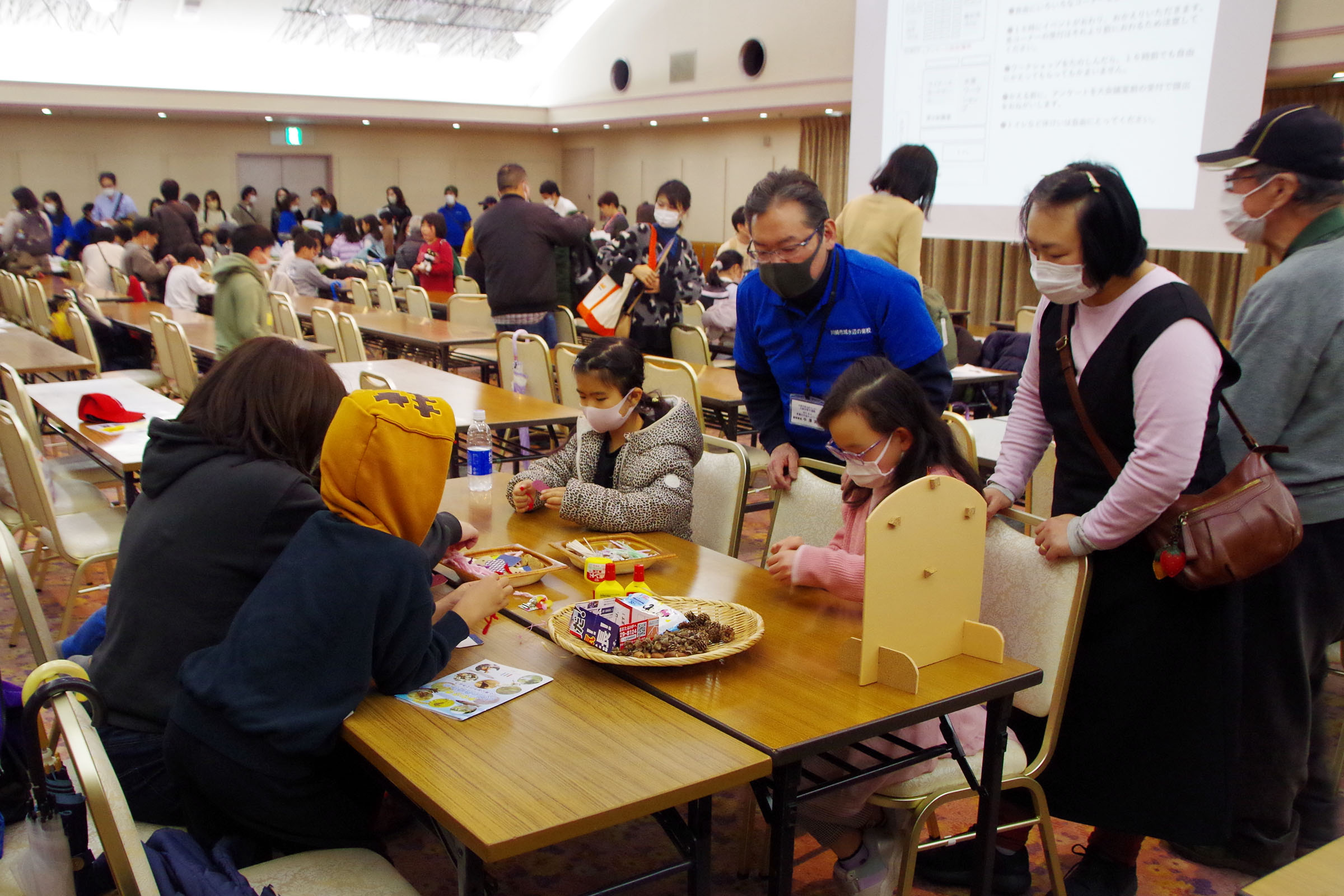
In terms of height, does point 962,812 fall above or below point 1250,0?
below

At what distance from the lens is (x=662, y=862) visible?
7.79 ft

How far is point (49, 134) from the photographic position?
14836 mm

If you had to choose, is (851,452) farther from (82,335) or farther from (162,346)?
(82,335)

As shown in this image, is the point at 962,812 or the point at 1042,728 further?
the point at 962,812

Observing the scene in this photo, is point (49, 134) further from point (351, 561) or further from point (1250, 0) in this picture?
point (351, 561)

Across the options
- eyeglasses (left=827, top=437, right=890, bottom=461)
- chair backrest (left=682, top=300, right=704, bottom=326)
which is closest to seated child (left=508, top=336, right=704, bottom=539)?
eyeglasses (left=827, top=437, right=890, bottom=461)

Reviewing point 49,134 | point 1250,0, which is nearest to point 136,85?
point 49,134

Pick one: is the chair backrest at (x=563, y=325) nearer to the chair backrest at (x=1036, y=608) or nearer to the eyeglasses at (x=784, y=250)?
the eyeglasses at (x=784, y=250)

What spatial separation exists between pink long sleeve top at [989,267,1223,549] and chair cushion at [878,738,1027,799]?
1.48ft

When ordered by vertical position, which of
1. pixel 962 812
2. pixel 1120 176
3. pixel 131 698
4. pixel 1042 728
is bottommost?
pixel 962 812

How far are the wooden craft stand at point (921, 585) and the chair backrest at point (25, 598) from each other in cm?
152

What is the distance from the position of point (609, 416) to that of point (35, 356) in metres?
3.90

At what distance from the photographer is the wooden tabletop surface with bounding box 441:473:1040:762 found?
1516 mm

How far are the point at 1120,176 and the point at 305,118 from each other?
50.3 feet
